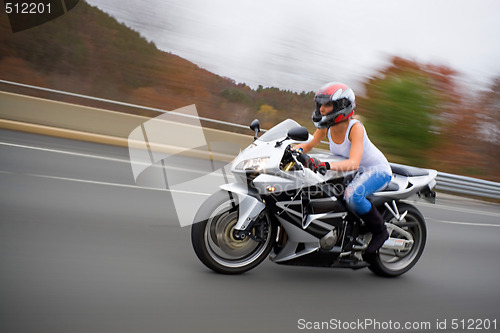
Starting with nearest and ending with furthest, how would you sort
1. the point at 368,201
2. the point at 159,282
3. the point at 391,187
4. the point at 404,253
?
the point at 159,282 < the point at 368,201 < the point at 391,187 < the point at 404,253

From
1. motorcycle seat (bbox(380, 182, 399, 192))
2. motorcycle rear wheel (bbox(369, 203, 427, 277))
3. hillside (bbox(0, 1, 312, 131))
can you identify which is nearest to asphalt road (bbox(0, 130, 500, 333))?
motorcycle rear wheel (bbox(369, 203, 427, 277))

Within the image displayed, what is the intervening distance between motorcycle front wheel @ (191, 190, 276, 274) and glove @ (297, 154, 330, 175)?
2.06ft

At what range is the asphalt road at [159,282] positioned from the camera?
3.91 metres

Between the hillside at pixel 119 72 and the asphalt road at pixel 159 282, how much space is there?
13.7 meters

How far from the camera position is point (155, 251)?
534cm

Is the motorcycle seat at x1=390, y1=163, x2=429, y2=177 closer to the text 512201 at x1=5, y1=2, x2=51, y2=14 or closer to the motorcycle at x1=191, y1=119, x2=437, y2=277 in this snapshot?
the motorcycle at x1=191, y1=119, x2=437, y2=277

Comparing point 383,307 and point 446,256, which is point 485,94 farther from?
point 383,307

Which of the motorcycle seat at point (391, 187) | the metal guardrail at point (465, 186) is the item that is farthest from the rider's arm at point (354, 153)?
the metal guardrail at point (465, 186)

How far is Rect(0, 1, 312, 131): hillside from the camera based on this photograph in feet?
67.1

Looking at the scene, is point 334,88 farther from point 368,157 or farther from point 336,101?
point 368,157

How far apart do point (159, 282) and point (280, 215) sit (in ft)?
3.99

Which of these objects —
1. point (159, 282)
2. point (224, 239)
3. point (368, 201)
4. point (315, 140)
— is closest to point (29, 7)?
point (315, 140)

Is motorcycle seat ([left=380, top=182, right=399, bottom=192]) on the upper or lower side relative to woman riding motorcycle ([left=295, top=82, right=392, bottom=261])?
lower

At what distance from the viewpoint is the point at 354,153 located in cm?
484
